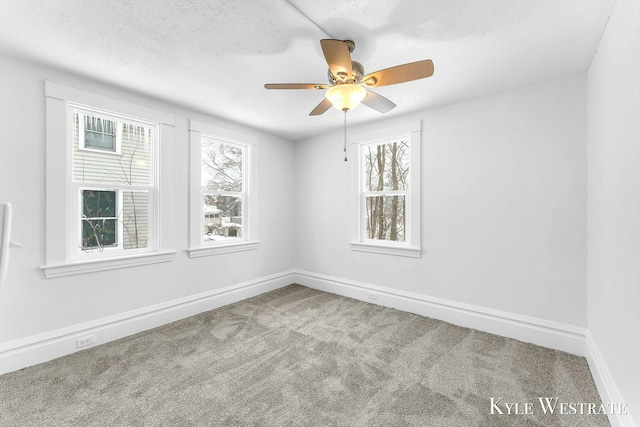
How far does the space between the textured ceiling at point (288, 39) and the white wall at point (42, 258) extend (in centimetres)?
25

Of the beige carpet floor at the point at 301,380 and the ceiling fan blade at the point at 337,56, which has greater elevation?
Result: the ceiling fan blade at the point at 337,56

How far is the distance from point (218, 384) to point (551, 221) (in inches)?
124

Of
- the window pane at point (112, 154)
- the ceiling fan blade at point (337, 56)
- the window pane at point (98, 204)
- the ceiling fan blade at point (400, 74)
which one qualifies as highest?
the ceiling fan blade at point (337, 56)

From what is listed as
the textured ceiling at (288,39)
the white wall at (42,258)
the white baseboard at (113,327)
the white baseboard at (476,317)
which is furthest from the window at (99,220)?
the white baseboard at (476,317)

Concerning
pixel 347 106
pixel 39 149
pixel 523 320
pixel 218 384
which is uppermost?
pixel 347 106

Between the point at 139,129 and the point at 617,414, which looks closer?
the point at 617,414

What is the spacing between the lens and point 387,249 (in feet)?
11.9

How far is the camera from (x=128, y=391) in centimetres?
195

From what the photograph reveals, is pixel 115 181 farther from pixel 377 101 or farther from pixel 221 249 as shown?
pixel 377 101

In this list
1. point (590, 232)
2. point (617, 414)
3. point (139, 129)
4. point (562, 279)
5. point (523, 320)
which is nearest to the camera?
point (617, 414)

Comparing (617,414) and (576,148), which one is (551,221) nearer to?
(576,148)

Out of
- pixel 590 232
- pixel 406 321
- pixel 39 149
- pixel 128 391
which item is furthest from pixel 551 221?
pixel 39 149

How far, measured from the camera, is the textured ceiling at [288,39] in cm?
168

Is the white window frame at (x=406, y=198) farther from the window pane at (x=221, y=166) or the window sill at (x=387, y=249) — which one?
the window pane at (x=221, y=166)
